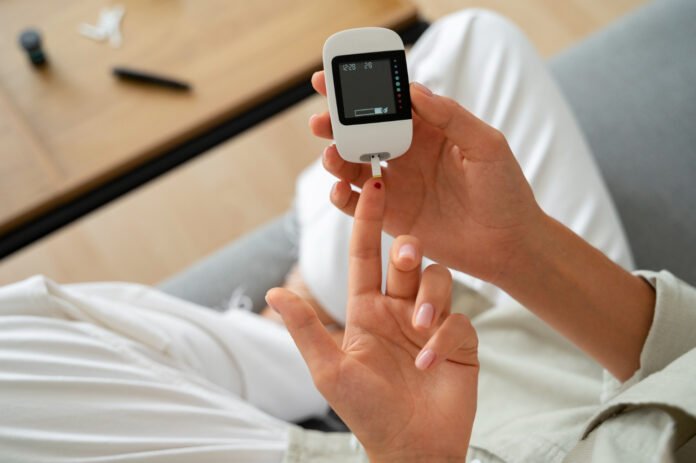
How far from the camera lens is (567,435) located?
2.87ft

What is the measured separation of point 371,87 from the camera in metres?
0.81

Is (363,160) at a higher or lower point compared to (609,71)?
higher

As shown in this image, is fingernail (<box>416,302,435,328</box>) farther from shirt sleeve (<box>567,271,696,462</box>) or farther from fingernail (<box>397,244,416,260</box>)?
shirt sleeve (<box>567,271,696,462</box>)

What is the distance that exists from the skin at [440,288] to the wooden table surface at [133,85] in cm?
50

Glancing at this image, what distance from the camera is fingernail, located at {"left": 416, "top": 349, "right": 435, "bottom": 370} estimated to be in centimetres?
67

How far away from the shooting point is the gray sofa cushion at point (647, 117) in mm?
1211

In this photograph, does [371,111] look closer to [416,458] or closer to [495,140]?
[495,140]

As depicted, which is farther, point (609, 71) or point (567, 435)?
point (609, 71)

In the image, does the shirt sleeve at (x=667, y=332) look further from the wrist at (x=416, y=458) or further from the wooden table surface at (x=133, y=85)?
the wooden table surface at (x=133, y=85)

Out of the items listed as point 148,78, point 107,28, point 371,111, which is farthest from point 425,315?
point 107,28

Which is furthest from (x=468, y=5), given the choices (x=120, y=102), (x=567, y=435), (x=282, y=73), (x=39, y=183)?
(x=567, y=435)

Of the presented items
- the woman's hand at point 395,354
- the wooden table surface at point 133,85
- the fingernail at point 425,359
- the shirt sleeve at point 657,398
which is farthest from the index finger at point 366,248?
the wooden table surface at point 133,85

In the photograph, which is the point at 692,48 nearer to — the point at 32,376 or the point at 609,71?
the point at 609,71

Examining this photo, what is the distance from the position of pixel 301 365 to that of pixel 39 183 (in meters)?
0.57
